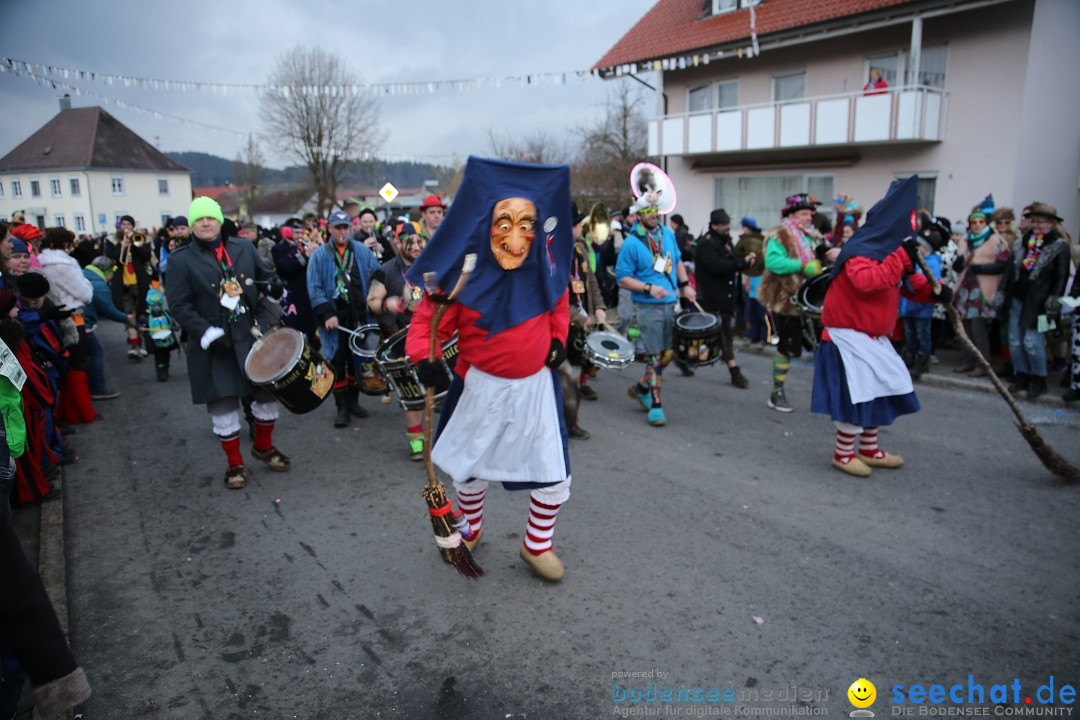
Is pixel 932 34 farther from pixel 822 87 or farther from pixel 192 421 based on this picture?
pixel 192 421

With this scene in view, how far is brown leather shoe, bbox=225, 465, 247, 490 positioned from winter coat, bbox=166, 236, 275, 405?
63cm

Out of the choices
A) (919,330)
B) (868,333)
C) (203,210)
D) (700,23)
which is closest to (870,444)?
(868,333)

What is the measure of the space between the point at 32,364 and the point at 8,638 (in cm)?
338

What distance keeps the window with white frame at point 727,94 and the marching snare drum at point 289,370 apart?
58.3ft

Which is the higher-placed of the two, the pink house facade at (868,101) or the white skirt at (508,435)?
the pink house facade at (868,101)

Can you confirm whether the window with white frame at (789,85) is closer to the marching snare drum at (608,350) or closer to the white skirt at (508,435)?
the marching snare drum at (608,350)

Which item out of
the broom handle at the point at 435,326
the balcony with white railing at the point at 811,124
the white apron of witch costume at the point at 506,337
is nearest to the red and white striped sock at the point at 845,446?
the white apron of witch costume at the point at 506,337

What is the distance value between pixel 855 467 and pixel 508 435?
10.2ft

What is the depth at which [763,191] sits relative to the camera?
66.7ft

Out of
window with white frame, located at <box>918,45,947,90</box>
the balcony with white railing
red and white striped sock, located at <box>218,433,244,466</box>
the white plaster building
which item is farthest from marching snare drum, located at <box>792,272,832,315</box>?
window with white frame, located at <box>918,45,947,90</box>

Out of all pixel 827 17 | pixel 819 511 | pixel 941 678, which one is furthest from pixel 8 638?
pixel 827 17

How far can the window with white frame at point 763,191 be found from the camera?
62.2ft

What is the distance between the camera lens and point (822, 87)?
18.3m

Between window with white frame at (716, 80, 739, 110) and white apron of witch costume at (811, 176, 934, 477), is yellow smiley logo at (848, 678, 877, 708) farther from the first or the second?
window with white frame at (716, 80, 739, 110)
